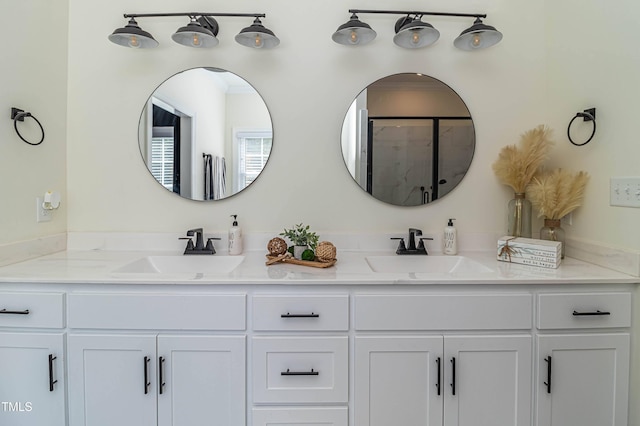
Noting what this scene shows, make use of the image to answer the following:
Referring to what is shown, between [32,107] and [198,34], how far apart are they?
0.91 metres

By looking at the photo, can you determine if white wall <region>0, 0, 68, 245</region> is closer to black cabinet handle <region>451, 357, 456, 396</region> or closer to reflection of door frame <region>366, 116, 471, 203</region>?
reflection of door frame <region>366, 116, 471, 203</region>

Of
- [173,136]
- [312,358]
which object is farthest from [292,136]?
[312,358]

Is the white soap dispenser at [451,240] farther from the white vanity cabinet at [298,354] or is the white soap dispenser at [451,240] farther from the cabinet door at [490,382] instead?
the white vanity cabinet at [298,354]

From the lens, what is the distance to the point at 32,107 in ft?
5.18

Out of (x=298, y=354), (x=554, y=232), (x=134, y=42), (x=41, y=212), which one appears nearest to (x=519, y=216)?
(x=554, y=232)

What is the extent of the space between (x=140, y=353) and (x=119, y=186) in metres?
A: 0.99

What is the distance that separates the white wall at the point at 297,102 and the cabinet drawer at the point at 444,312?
603 millimetres

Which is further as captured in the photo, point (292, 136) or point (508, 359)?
point (292, 136)

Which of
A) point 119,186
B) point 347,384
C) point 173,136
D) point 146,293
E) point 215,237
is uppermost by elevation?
point 173,136

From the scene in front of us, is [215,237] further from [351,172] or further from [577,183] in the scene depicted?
[577,183]

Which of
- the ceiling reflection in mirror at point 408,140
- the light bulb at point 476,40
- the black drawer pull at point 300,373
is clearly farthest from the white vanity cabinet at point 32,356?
the light bulb at point 476,40

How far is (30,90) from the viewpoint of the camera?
1563 mm

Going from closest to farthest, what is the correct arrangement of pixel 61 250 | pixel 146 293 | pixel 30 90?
pixel 146 293 < pixel 30 90 < pixel 61 250

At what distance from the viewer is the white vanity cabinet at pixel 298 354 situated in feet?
4.08
